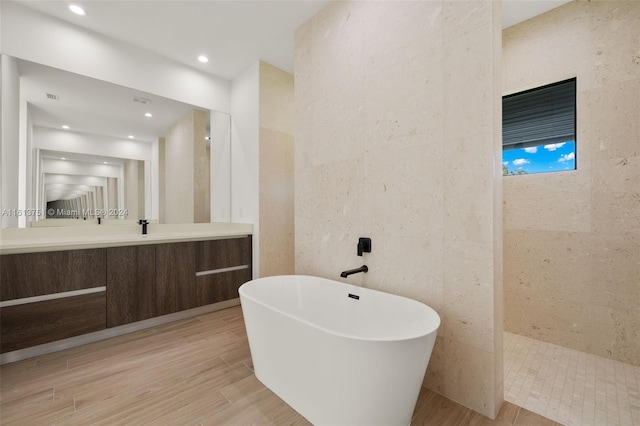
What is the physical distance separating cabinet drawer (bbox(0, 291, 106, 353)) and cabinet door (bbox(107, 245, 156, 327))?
0.08 m

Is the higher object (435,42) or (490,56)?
(435,42)

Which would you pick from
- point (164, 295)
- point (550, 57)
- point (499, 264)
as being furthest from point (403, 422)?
point (550, 57)

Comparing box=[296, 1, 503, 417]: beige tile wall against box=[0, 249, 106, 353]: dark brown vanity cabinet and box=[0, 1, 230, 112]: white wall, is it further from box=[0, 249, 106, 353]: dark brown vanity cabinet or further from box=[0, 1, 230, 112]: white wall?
box=[0, 249, 106, 353]: dark brown vanity cabinet

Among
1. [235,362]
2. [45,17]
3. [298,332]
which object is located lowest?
[235,362]

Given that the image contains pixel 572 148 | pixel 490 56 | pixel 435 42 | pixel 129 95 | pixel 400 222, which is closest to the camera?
pixel 490 56

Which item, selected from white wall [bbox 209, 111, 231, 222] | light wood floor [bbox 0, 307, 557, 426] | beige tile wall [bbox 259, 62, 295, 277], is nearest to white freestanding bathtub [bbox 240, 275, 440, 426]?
light wood floor [bbox 0, 307, 557, 426]

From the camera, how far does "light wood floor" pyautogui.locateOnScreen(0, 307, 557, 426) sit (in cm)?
140

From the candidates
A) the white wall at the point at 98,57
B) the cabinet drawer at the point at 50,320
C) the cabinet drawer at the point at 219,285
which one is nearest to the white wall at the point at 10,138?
the white wall at the point at 98,57

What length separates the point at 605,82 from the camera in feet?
6.39

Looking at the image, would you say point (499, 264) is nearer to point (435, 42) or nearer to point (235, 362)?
point (435, 42)

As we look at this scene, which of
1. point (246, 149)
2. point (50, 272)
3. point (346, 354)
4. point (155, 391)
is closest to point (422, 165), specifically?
point (346, 354)

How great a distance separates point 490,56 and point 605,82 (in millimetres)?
1326

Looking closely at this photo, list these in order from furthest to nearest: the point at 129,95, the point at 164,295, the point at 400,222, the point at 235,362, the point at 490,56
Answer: the point at 129,95
the point at 164,295
the point at 235,362
the point at 400,222
the point at 490,56

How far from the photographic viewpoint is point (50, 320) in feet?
6.48
